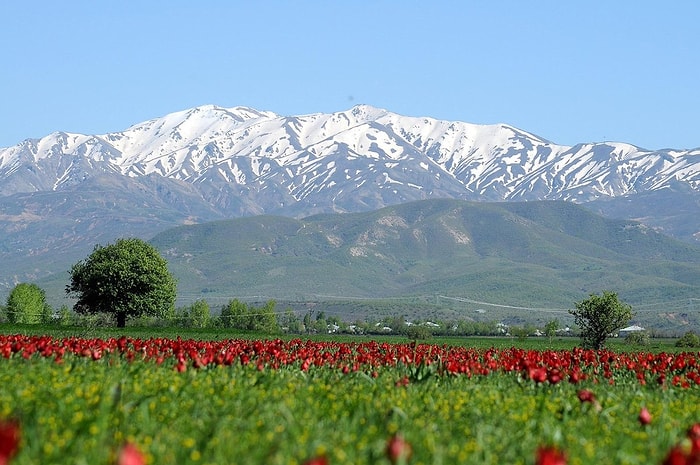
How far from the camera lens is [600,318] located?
232 ft

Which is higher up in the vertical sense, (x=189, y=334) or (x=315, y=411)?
(x=189, y=334)

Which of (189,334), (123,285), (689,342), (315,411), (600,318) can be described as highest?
(123,285)

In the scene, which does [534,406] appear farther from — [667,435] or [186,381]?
[186,381]

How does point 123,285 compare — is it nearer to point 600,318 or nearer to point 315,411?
point 600,318

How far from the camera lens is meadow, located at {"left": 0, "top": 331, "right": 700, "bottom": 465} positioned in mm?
12031

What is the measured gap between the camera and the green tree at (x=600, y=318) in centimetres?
7031

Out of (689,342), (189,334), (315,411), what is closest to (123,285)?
(189,334)

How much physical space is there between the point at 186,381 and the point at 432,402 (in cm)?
485

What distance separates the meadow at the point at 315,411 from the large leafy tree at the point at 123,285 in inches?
2824

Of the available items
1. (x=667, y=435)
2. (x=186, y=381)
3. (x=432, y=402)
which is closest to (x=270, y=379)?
(x=186, y=381)

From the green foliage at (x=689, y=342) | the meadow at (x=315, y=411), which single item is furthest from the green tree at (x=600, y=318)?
the meadow at (x=315, y=411)

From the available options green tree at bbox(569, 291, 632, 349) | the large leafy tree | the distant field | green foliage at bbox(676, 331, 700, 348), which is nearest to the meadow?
the distant field

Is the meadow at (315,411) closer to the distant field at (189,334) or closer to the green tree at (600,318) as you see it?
the distant field at (189,334)

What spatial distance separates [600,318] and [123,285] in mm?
46560
